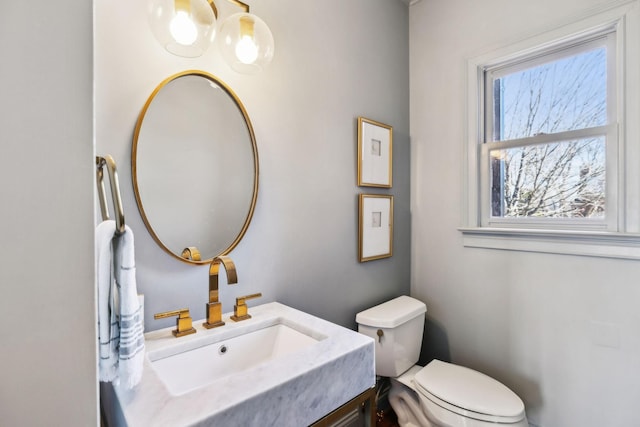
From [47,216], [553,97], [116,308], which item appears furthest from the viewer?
[553,97]

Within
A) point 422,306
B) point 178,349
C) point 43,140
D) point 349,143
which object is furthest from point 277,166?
point 422,306

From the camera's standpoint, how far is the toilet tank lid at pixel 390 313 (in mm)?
1498

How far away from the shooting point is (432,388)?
1.37 meters

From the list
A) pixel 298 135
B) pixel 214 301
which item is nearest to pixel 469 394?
pixel 214 301

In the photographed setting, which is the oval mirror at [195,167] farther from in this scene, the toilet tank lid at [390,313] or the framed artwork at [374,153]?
the toilet tank lid at [390,313]

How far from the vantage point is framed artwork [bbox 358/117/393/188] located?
1.66 meters

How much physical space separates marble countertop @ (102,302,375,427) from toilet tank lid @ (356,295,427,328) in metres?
0.52

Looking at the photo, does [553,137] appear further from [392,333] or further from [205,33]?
[205,33]

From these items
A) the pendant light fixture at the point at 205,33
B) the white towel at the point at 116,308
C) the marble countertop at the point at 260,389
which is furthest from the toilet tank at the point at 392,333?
the pendant light fixture at the point at 205,33

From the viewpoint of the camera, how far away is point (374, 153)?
174 centimetres

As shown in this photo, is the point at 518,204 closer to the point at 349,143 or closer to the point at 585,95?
the point at 585,95

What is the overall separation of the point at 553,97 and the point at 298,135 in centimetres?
135

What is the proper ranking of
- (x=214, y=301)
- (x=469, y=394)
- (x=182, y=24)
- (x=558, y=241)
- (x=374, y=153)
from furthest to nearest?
(x=374, y=153)
(x=558, y=241)
(x=469, y=394)
(x=214, y=301)
(x=182, y=24)

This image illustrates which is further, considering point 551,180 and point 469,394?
point 551,180
